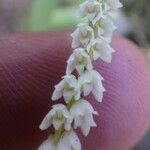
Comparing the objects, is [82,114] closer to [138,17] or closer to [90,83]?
[90,83]

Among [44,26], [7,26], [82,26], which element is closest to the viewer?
[82,26]

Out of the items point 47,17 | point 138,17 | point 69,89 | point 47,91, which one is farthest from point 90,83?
point 138,17

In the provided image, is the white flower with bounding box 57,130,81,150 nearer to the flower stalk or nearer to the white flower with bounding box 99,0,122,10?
the flower stalk

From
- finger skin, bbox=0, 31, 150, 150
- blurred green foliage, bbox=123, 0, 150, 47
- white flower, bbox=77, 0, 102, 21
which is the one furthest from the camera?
blurred green foliage, bbox=123, 0, 150, 47

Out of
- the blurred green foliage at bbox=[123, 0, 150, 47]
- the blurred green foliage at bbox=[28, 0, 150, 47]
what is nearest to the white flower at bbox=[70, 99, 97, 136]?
the blurred green foliage at bbox=[28, 0, 150, 47]

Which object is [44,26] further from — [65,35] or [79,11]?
[79,11]

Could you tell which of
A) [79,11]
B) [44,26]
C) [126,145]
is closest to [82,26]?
[79,11]
